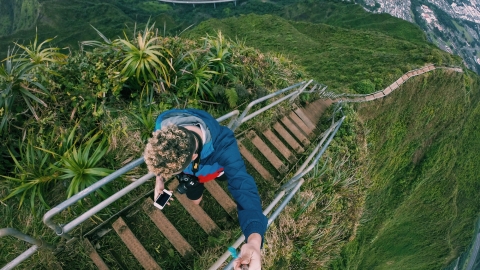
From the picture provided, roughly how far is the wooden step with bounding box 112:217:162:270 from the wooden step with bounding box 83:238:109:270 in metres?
0.30

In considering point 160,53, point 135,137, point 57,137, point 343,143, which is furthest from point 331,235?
point 57,137

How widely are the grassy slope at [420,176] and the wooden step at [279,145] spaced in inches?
158

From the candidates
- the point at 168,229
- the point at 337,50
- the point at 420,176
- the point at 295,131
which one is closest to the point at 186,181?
the point at 168,229

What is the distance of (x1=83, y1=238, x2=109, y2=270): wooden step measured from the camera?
3.25 meters

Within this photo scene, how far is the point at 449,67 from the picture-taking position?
13.2 meters

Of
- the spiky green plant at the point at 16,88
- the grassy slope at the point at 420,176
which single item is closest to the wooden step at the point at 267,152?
the spiky green plant at the point at 16,88

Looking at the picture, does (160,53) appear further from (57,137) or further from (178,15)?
(178,15)

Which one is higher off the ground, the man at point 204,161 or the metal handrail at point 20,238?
the metal handrail at point 20,238

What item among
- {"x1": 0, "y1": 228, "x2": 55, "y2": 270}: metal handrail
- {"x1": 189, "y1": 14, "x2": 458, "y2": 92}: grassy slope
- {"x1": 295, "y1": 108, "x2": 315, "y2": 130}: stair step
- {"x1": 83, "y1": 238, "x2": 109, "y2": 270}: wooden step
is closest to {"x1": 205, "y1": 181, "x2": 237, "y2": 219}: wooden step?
{"x1": 83, "y1": 238, "x2": 109, "y2": 270}: wooden step

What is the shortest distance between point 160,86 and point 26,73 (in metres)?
2.02

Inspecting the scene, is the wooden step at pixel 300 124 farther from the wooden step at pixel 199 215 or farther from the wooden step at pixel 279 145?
the wooden step at pixel 199 215

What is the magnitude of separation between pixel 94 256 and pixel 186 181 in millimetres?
1408

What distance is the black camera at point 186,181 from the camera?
3025 millimetres

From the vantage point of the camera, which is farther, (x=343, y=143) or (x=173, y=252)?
(x=343, y=143)
